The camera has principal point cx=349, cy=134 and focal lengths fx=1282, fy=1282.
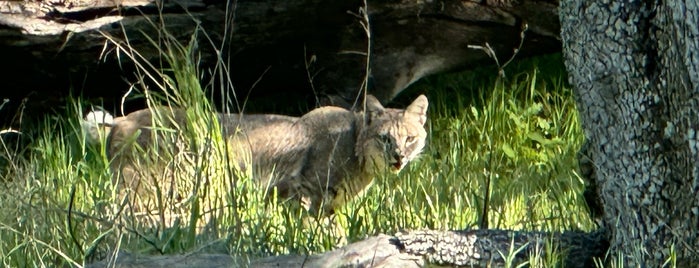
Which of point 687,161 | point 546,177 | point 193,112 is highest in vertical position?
point 687,161

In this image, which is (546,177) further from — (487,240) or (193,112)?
(487,240)

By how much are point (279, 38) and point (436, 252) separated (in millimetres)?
3403

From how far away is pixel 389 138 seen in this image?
6172mm

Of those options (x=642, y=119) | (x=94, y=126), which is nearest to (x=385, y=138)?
(x=94, y=126)

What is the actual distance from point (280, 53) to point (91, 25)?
46.2 inches

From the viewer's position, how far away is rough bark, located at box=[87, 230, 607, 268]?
378cm

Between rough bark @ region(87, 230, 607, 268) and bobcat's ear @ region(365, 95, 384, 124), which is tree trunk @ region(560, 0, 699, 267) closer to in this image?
rough bark @ region(87, 230, 607, 268)

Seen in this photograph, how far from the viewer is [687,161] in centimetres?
347

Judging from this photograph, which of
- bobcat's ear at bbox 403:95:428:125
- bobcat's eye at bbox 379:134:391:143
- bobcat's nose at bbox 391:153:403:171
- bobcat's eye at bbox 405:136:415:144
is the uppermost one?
bobcat's ear at bbox 403:95:428:125

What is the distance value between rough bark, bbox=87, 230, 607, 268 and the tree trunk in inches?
8.5

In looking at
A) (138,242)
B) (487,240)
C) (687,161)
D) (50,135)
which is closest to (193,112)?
(138,242)

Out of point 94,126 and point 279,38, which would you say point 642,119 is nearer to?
point 94,126

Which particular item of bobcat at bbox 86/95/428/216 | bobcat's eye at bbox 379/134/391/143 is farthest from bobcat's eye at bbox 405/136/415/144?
bobcat's eye at bbox 379/134/391/143

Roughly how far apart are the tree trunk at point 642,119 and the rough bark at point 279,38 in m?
3.12
